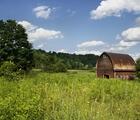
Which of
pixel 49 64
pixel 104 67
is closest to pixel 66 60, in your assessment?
pixel 49 64

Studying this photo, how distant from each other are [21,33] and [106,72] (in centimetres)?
1626

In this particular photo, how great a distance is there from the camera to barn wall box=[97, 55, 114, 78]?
64.4 m

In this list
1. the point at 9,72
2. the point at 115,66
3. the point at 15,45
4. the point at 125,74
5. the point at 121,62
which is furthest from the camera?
the point at 121,62

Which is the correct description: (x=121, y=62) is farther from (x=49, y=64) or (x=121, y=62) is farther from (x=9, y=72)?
(x=9, y=72)

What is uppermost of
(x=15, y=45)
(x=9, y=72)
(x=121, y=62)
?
(x=15, y=45)

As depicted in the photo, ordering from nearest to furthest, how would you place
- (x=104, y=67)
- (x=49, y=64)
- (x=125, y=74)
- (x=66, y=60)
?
1. (x=125, y=74)
2. (x=104, y=67)
3. (x=49, y=64)
4. (x=66, y=60)

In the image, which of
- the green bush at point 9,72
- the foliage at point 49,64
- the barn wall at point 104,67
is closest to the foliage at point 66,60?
the foliage at point 49,64

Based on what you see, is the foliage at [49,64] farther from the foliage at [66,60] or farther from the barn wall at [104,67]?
the barn wall at [104,67]

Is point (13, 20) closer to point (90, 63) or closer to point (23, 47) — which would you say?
point (23, 47)

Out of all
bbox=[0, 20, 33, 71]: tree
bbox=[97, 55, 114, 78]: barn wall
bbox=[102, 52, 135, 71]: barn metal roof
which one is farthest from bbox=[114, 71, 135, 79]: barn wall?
bbox=[0, 20, 33, 71]: tree

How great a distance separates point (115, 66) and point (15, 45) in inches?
679

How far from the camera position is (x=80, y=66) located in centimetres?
12669

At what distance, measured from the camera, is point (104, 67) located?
6600 centimetres

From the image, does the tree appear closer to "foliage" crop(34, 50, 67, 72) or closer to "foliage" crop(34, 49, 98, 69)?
"foliage" crop(34, 49, 98, 69)
